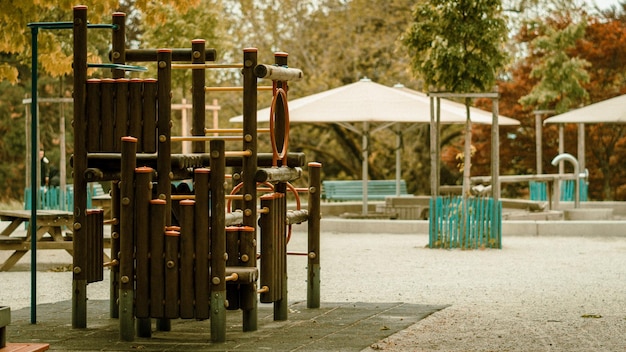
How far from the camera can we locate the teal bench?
90.4 ft

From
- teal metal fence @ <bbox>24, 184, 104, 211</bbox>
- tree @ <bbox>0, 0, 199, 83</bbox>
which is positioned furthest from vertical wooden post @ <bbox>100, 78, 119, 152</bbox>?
teal metal fence @ <bbox>24, 184, 104, 211</bbox>

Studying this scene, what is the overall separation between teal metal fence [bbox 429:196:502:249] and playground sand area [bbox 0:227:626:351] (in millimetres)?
308

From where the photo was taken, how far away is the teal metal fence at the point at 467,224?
1681 cm

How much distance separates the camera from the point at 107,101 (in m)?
8.59

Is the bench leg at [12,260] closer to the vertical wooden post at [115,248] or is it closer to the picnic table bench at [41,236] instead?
the picnic table bench at [41,236]

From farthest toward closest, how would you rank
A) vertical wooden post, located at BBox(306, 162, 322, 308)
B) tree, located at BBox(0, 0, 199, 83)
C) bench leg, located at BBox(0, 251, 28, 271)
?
1. tree, located at BBox(0, 0, 199, 83)
2. bench leg, located at BBox(0, 251, 28, 271)
3. vertical wooden post, located at BBox(306, 162, 322, 308)

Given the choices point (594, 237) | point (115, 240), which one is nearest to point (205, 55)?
point (115, 240)

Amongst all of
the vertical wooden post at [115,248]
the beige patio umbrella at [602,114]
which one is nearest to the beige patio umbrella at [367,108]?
the beige patio umbrella at [602,114]

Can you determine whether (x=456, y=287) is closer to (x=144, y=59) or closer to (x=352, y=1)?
(x=144, y=59)

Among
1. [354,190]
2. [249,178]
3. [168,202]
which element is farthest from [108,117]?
[354,190]

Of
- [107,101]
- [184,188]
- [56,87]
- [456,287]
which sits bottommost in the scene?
[456,287]

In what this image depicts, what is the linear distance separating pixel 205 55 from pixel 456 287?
3.67 m

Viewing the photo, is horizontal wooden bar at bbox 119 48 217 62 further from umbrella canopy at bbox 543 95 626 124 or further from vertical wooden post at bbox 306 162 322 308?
umbrella canopy at bbox 543 95 626 124

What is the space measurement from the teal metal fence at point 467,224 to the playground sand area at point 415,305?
0.31m
